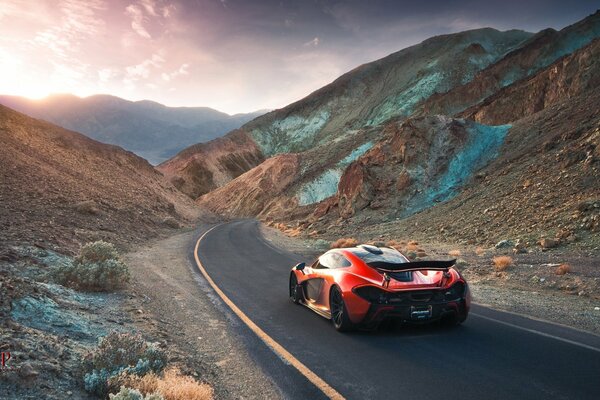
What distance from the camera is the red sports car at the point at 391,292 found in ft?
20.8

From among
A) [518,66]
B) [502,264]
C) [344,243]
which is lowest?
[344,243]

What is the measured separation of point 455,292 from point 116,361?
15.9 ft

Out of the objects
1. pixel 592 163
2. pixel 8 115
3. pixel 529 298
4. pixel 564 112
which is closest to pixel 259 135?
pixel 8 115

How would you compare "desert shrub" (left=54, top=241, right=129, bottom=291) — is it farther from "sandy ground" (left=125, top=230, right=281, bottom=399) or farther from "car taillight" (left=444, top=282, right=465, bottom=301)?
"car taillight" (left=444, top=282, right=465, bottom=301)

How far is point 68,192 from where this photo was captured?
25406 millimetres

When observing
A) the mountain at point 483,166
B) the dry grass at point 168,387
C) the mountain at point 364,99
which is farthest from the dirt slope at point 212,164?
the dry grass at point 168,387

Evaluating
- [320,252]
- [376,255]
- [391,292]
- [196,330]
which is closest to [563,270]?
[376,255]

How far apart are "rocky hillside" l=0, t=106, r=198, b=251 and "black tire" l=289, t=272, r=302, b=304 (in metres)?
7.98

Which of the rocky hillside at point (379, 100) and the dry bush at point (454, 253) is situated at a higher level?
the rocky hillside at point (379, 100)

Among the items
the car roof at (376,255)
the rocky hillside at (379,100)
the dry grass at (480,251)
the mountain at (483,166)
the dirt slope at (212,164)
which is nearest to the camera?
the car roof at (376,255)

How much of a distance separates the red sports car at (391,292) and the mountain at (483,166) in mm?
11107

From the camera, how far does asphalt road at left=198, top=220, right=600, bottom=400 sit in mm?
4586

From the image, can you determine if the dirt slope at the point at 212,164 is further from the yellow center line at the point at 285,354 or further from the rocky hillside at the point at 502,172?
the yellow center line at the point at 285,354

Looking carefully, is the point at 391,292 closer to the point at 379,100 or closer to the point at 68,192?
the point at 68,192
